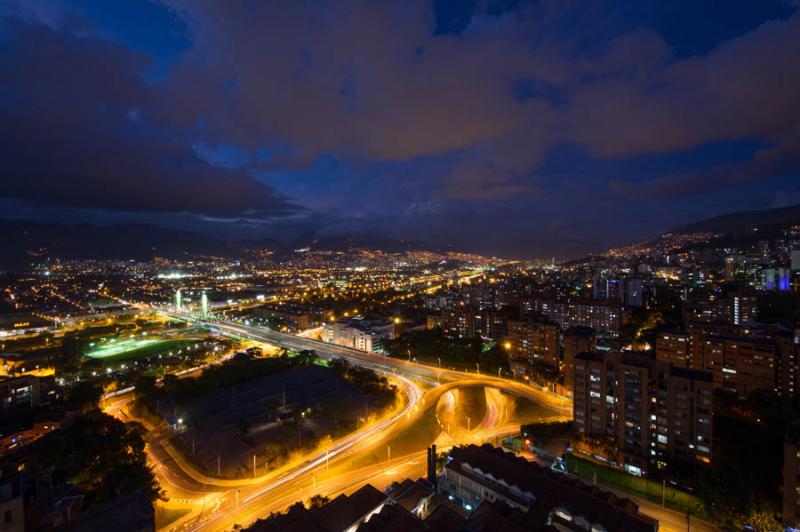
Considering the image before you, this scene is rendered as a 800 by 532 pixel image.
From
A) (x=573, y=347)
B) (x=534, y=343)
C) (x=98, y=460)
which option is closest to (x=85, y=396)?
(x=98, y=460)

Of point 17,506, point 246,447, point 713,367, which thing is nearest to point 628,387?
point 713,367

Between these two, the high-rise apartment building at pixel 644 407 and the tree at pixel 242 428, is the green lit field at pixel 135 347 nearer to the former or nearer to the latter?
the tree at pixel 242 428

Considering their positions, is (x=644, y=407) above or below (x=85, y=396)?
above

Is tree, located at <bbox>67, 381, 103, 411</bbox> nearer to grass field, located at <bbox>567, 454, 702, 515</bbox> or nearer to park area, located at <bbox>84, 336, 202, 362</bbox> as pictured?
park area, located at <bbox>84, 336, 202, 362</bbox>

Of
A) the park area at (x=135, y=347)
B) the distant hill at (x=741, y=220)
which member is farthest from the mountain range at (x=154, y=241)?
the park area at (x=135, y=347)

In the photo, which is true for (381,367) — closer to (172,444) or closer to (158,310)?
(172,444)

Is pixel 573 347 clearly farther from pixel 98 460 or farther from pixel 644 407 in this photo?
pixel 98 460
